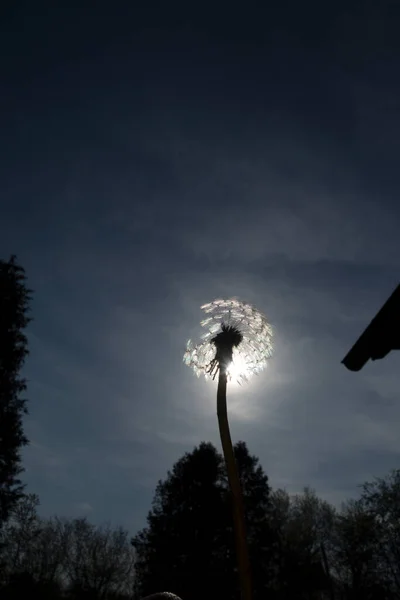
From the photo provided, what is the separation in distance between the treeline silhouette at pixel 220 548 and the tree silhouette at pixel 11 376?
6.97 ft

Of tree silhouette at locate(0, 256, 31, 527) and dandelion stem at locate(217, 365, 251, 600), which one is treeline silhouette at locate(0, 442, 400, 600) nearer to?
tree silhouette at locate(0, 256, 31, 527)

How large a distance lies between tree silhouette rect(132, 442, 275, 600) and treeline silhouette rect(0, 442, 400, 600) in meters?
0.08

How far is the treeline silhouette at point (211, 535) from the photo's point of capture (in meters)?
24.2

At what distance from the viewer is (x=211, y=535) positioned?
3234cm

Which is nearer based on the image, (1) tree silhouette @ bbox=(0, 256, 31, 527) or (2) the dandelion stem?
(2) the dandelion stem

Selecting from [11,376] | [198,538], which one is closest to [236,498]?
[11,376]

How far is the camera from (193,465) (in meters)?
37.1

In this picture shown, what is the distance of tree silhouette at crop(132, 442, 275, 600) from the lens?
29.7m

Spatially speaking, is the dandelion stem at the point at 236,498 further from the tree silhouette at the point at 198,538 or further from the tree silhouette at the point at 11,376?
the tree silhouette at the point at 198,538

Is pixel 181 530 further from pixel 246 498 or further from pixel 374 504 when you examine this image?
pixel 374 504

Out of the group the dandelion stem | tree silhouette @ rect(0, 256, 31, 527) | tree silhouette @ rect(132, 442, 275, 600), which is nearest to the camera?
the dandelion stem

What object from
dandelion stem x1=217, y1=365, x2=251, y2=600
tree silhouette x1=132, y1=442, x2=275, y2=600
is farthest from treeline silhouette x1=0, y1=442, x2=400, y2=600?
dandelion stem x1=217, y1=365, x2=251, y2=600

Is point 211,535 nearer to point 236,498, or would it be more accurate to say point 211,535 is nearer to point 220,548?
point 220,548

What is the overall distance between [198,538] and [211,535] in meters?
1.12
